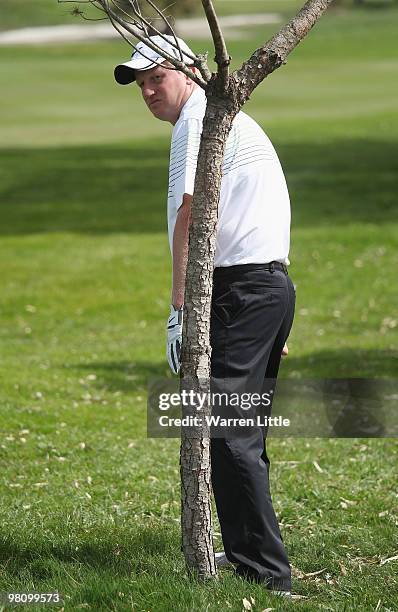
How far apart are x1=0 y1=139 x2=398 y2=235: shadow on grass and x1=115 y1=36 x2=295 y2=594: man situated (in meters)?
12.8

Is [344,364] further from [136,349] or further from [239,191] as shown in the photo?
[239,191]

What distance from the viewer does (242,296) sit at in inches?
175

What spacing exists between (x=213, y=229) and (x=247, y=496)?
104 cm

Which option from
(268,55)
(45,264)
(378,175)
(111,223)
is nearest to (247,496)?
(268,55)

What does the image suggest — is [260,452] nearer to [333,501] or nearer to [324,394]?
[333,501]

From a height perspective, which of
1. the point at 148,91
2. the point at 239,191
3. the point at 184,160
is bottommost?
the point at 239,191

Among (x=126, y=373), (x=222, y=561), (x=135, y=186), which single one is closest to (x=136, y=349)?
(x=126, y=373)

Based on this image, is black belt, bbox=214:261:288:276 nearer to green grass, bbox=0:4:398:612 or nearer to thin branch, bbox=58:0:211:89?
thin branch, bbox=58:0:211:89

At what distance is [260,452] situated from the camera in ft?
14.6

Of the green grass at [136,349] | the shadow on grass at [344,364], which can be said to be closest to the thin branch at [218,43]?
the green grass at [136,349]

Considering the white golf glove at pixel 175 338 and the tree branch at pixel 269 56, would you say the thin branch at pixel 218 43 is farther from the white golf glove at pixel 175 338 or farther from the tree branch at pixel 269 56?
the white golf glove at pixel 175 338

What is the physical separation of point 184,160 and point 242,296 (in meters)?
0.57

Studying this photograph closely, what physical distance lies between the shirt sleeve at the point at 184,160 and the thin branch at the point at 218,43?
1.02 ft

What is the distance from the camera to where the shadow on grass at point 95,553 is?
4734 mm
